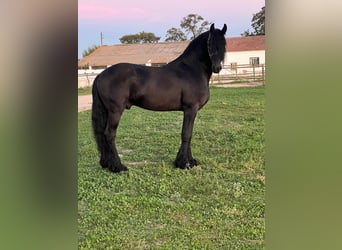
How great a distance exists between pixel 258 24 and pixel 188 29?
0.36 meters

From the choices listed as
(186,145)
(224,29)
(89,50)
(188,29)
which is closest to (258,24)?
(224,29)

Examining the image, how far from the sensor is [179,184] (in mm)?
1894

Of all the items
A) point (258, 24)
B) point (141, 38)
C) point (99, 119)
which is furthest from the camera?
point (99, 119)

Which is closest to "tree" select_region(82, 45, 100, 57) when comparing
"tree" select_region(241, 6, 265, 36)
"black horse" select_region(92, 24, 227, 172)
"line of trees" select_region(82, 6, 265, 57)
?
"line of trees" select_region(82, 6, 265, 57)

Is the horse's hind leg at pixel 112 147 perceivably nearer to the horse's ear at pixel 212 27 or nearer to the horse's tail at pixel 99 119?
the horse's tail at pixel 99 119

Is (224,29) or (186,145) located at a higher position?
(224,29)

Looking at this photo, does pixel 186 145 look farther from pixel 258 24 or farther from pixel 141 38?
pixel 258 24
